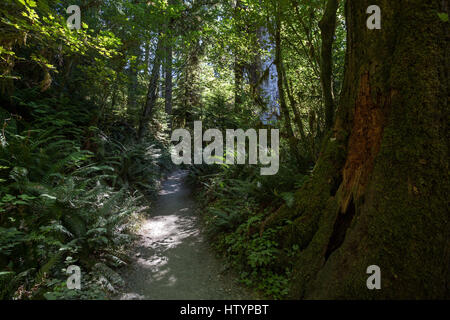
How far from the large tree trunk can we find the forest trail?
1319 mm

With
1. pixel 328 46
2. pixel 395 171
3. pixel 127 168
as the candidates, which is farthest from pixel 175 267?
pixel 328 46

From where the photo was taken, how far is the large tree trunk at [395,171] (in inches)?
82.9

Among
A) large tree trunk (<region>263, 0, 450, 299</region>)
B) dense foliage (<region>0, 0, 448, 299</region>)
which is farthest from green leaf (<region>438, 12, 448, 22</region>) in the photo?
large tree trunk (<region>263, 0, 450, 299</region>)

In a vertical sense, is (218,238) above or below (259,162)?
below

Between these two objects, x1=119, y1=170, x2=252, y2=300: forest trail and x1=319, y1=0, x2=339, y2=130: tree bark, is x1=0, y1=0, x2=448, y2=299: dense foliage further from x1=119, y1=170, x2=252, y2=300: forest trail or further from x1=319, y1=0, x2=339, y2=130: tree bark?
x1=119, y1=170, x2=252, y2=300: forest trail

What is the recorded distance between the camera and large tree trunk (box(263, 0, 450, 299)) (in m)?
2.11

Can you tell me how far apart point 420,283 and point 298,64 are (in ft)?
23.7

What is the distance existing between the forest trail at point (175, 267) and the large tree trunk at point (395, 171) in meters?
1.32

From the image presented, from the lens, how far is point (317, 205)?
353cm

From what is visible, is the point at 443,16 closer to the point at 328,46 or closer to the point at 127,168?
the point at 328,46

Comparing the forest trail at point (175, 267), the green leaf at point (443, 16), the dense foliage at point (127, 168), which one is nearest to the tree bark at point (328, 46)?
the dense foliage at point (127, 168)
